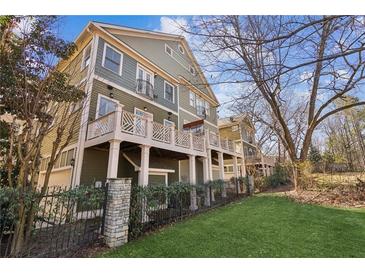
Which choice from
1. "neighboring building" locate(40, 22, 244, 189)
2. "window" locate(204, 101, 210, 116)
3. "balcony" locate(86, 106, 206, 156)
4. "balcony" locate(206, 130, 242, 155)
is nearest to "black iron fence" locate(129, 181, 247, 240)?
"neighboring building" locate(40, 22, 244, 189)

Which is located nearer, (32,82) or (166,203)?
(32,82)

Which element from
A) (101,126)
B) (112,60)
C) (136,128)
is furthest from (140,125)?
(112,60)

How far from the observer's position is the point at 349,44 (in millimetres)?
4871

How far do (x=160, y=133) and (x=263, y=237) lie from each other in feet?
20.5

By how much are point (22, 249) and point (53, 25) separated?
6930 millimetres

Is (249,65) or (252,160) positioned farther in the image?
(252,160)

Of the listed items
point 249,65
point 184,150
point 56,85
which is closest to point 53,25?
point 56,85

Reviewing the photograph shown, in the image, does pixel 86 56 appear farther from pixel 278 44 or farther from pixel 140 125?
pixel 278 44

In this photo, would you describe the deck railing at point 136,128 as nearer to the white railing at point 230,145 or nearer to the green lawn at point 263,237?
the green lawn at point 263,237

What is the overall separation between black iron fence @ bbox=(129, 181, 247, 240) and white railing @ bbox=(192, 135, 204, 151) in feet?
7.42

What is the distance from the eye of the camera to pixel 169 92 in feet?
48.6

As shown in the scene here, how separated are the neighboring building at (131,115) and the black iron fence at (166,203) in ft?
3.36

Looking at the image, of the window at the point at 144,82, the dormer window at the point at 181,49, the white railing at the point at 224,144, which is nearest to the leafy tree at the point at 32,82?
the window at the point at 144,82

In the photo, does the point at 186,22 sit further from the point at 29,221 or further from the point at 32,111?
the point at 29,221
